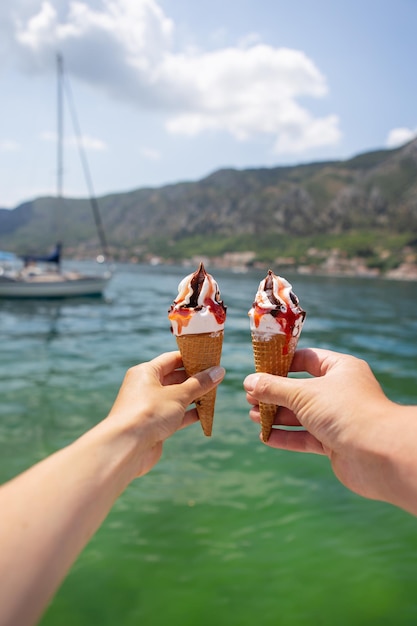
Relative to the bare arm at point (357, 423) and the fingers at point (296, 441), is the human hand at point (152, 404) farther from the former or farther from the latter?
the fingers at point (296, 441)

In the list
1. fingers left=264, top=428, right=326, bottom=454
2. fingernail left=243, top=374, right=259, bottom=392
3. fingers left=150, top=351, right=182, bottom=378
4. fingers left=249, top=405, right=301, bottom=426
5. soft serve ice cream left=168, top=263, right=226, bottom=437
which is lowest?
fingers left=264, top=428, right=326, bottom=454

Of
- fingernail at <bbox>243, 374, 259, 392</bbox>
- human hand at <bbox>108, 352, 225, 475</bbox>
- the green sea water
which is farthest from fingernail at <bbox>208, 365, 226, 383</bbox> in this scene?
the green sea water

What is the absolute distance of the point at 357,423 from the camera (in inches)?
102

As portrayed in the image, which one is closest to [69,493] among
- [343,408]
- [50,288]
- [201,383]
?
[201,383]

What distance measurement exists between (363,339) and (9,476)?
2121 cm

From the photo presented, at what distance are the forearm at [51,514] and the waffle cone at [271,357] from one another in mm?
1456

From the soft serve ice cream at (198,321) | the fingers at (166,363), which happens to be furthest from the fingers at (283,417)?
the fingers at (166,363)

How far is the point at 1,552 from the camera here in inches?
62.1

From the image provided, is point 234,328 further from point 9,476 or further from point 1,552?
point 1,552

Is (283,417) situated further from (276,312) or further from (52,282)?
(52,282)

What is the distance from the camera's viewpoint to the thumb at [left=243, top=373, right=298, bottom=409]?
9.59 feet

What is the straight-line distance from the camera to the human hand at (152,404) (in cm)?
254

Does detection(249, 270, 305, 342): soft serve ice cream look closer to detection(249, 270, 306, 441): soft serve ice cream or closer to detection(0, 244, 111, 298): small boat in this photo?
detection(249, 270, 306, 441): soft serve ice cream

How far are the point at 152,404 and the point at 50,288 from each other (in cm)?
3874
